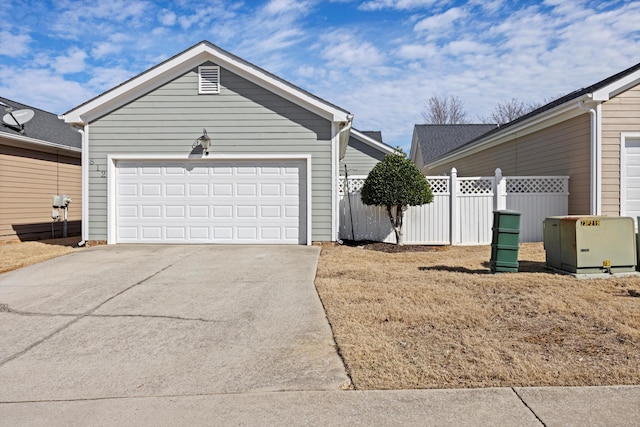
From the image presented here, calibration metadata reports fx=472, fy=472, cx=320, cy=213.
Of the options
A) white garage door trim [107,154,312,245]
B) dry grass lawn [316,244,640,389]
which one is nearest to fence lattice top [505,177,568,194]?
dry grass lawn [316,244,640,389]

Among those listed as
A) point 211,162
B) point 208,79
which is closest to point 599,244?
point 211,162

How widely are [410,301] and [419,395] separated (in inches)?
97.7

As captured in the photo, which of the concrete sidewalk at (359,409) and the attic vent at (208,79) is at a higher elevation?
the attic vent at (208,79)

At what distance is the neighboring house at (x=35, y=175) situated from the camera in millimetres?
12953

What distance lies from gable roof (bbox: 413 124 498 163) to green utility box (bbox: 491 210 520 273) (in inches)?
711

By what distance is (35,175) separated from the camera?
46.2 feet

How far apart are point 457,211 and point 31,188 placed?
1220 cm

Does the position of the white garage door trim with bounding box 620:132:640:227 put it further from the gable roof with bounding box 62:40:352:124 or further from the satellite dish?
the satellite dish

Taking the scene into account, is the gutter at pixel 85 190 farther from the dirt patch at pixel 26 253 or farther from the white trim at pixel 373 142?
the white trim at pixel 373 142

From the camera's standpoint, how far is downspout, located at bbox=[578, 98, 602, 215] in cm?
1009

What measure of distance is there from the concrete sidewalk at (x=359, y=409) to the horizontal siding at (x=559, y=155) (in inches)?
333

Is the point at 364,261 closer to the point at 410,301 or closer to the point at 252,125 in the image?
the point at 410,301

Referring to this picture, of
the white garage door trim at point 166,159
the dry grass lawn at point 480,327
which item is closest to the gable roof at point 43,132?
the white garage door trim at point 166,159

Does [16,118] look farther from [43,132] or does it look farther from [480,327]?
[480,327]
